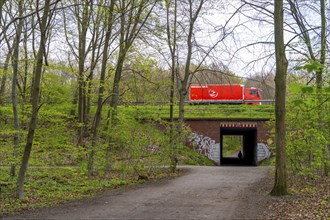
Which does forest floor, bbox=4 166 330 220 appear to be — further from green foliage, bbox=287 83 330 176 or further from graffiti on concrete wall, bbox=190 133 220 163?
graffiti on concrete wall, bbox=190 133 220 163

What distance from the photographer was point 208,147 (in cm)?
2662

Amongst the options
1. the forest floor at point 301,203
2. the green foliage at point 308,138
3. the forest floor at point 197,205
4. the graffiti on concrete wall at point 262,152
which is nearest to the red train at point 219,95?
the graffiti on concrete wall at point 262,152

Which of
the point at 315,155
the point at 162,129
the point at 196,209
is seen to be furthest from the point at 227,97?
the point at 196,209

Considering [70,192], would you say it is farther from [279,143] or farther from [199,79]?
[199,79]

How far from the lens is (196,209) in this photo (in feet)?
27.8

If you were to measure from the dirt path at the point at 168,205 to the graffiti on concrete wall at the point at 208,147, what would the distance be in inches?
541

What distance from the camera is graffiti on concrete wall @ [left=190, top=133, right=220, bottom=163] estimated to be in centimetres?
2652

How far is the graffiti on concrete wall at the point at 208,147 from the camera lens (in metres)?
26.5

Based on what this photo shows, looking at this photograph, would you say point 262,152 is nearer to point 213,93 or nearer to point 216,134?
point 216,134

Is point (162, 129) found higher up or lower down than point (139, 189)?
higher up

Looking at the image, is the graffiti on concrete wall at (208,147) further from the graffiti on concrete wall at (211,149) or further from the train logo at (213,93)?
the train logo at (213,93)

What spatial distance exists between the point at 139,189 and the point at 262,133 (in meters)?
16.6

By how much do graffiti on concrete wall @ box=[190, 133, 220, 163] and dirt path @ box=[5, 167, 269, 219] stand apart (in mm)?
13744

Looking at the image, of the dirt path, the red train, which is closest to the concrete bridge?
the red train
